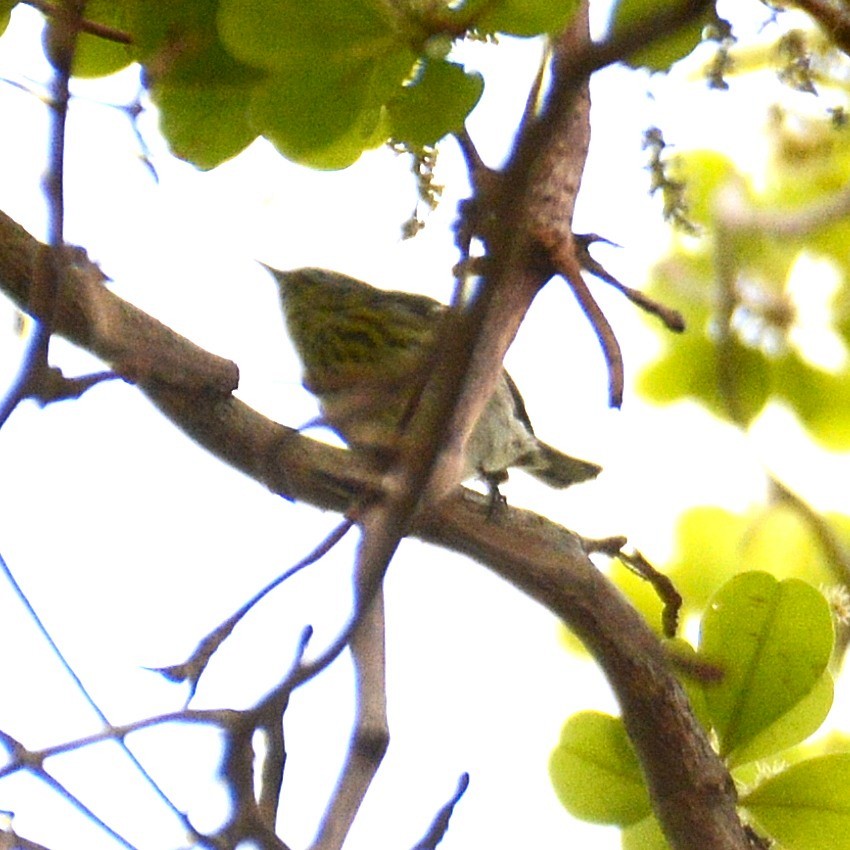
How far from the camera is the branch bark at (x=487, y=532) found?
1647 mm

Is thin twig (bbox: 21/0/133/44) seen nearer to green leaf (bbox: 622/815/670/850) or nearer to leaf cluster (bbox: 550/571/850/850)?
leaf cluster (bbox: 550/571/850/850)

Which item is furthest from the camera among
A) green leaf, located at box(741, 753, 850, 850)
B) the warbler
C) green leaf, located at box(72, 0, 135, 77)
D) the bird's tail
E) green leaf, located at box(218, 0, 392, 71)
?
the bird's tail

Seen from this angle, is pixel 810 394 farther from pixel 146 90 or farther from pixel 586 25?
pixel 146 90

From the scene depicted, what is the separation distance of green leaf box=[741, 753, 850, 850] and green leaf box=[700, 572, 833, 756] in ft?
0.26

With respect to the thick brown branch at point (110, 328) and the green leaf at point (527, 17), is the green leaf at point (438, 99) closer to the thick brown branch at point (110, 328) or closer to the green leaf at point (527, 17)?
the green leaf at point (527, 17)

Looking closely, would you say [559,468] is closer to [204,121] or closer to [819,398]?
[819,398]

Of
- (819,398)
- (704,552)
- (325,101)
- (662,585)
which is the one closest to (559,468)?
(704,552)

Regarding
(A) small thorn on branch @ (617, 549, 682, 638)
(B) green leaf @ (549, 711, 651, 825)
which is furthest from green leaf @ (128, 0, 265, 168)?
(B) green leaf @ (549, 711, 651, 825)

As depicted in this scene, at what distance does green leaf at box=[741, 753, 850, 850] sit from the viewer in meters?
1.76

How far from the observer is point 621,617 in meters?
1.88

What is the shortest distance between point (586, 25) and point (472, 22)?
42cm

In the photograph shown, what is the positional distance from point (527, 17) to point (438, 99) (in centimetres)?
15

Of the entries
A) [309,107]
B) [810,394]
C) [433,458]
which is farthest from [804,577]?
[433,458]


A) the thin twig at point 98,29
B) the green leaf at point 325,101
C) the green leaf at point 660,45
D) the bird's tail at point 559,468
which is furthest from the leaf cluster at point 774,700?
the bird's tail at point 559,468
